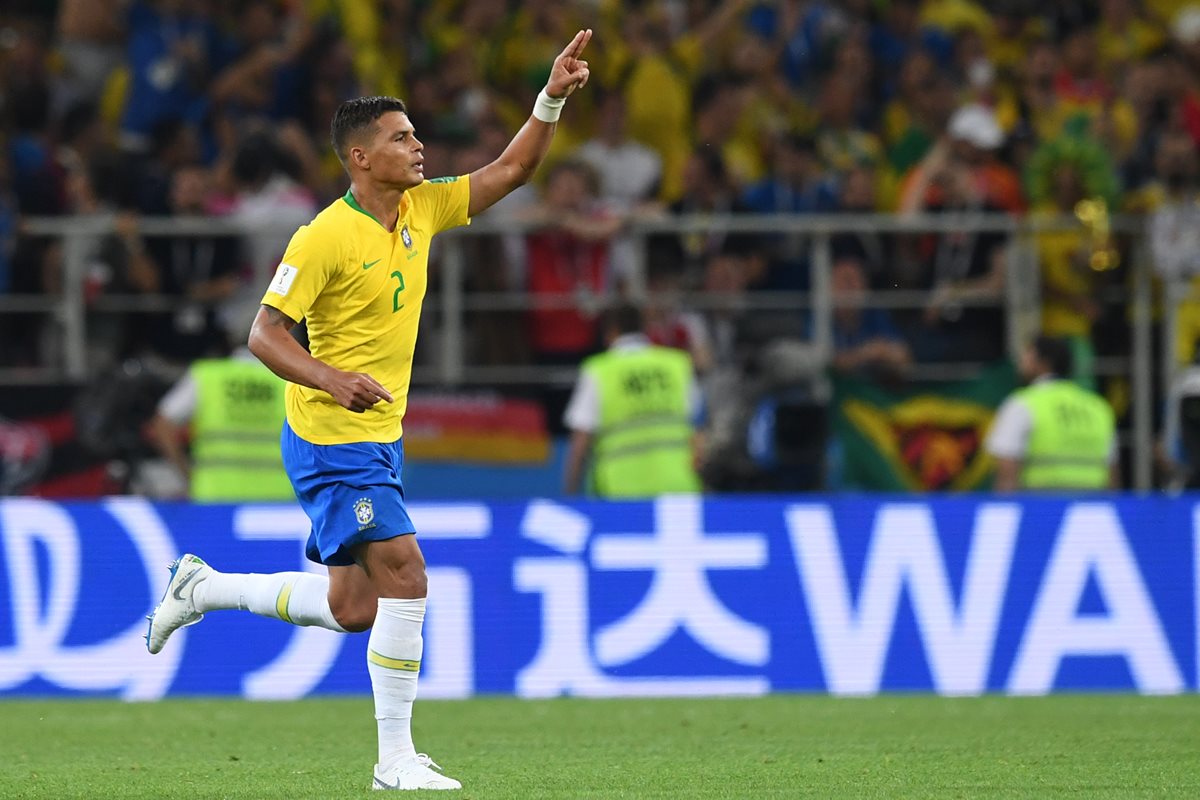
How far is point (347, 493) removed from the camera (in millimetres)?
6648

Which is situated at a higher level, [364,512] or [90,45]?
[90,45]

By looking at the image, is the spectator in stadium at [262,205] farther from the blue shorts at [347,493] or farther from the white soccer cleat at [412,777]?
the white soccer cleat at [412,777]

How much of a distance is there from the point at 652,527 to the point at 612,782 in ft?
13.8

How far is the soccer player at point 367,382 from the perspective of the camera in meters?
6.51

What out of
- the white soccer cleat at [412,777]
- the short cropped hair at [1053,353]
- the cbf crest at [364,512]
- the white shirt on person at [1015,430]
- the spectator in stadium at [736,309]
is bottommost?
the white soccer cleat at [412,777]

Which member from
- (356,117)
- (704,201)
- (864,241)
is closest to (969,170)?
(864,241)

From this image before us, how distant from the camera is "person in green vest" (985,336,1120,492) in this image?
11.8 metres

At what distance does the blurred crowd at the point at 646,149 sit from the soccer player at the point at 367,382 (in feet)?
17.6

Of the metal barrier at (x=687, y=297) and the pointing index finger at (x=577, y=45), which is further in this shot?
the metal barrier at (x=687, y=297)

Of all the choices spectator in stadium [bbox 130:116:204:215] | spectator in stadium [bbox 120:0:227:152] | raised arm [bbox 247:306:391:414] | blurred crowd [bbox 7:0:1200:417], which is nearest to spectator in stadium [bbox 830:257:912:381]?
blurred crowd [bbox 7:0:1200:417]

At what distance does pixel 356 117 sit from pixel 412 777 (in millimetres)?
2180

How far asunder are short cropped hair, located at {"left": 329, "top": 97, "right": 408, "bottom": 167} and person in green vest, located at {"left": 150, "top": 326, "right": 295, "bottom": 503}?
501 cm

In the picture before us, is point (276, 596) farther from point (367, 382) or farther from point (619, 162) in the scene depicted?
point (619, 162)

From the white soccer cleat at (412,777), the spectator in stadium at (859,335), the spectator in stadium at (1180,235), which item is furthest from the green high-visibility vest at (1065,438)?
the white soccer cleat at (412,777)
